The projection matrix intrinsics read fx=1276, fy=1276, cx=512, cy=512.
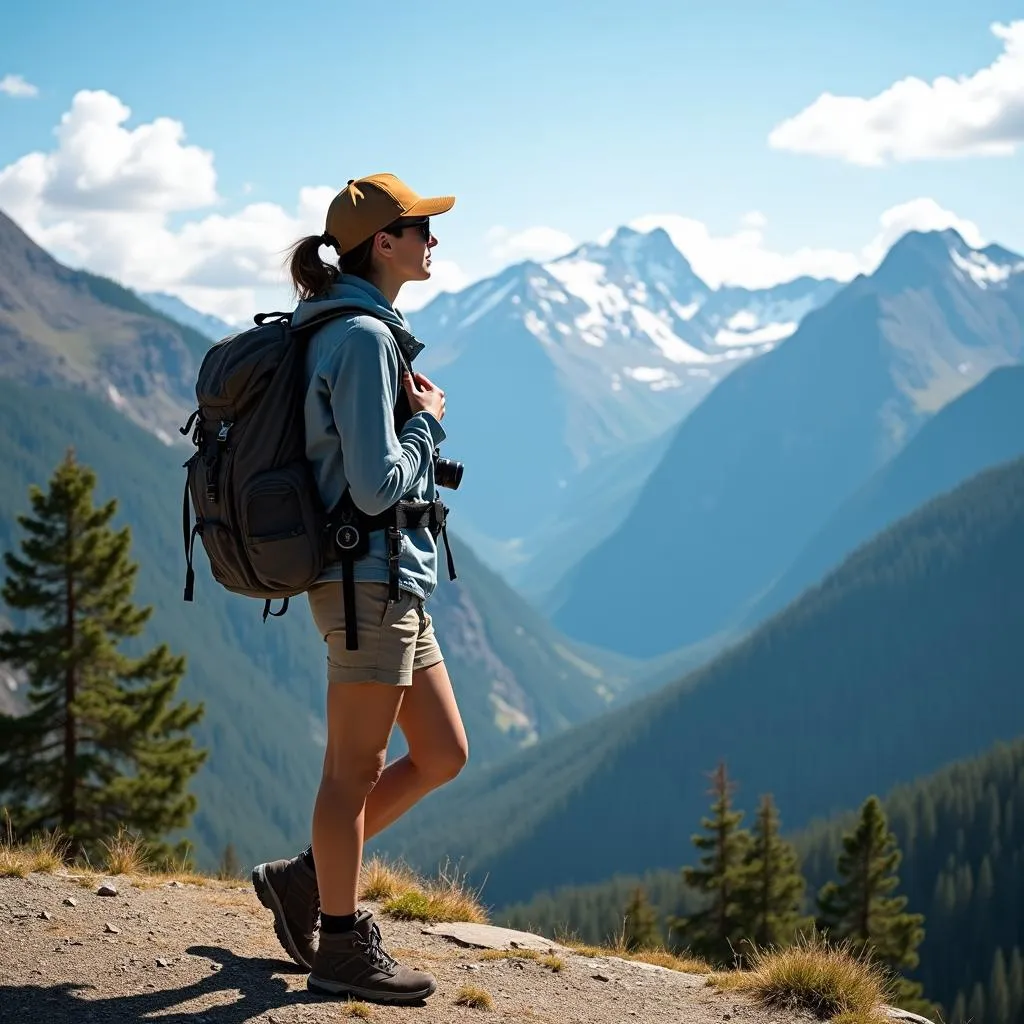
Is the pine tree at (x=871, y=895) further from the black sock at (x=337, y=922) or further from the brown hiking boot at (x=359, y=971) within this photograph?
the black sock at (x=337, y=922)

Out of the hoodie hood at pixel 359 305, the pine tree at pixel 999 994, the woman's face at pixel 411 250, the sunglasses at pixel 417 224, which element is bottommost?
the pine tree at pixel 999 994

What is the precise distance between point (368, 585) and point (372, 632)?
0.23 meters

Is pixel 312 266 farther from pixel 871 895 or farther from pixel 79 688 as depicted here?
pixel 871 895

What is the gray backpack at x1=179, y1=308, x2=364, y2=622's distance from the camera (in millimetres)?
5805

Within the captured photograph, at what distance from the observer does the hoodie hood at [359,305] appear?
6.09 meters

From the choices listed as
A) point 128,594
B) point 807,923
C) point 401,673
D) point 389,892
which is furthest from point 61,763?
point 807,923

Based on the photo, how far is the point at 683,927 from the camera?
36000 millimetres

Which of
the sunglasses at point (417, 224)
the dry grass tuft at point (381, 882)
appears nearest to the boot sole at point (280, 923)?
the dry grass tuft at point (381, 882)

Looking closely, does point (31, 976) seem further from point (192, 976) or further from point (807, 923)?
point (807, 923)

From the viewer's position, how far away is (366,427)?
228 inches

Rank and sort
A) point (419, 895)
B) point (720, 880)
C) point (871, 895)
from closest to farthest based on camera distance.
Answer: point (419, 895)
point (720, 880)
point (871, 895)

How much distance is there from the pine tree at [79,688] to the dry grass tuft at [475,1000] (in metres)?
17.2

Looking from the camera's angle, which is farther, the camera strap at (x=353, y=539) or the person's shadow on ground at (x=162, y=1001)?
the person's shadow on ground at (x=162, y=1001)

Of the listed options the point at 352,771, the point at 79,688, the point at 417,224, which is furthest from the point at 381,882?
the point at 79,688
